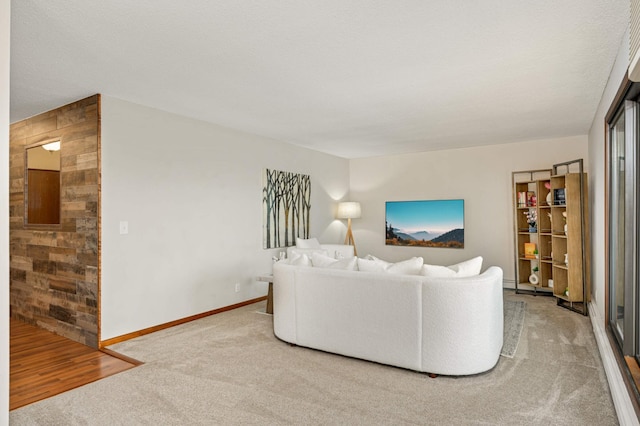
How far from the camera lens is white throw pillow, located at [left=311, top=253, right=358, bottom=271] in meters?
3.36

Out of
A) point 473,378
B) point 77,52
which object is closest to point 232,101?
point 77,52

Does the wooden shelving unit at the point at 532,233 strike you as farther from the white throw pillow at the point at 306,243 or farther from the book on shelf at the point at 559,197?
the white throw pillow at the point at 306,243

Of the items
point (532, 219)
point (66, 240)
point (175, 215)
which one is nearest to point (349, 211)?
point (532, 219)

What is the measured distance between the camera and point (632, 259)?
2.54 metres

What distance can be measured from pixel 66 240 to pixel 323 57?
323 centimetres

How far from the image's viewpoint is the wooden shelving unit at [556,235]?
4887 mm

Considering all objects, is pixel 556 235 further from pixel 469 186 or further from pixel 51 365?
pixel 51 365

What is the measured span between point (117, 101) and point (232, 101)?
1.12 meters

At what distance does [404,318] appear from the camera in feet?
9.72

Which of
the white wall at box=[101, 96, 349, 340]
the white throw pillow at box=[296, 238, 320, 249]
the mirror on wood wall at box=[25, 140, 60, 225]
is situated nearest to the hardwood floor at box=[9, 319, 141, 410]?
the white wall at box=[101, 96, 349, 340]

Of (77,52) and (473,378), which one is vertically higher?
(77,52)

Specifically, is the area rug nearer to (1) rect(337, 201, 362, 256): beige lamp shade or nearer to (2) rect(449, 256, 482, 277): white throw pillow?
(2) rect(449, 256, 482, 277): white throw pillow

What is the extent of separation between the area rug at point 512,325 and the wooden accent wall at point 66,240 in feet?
12.3

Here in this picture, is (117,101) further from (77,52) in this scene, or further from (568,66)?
(568,66)
